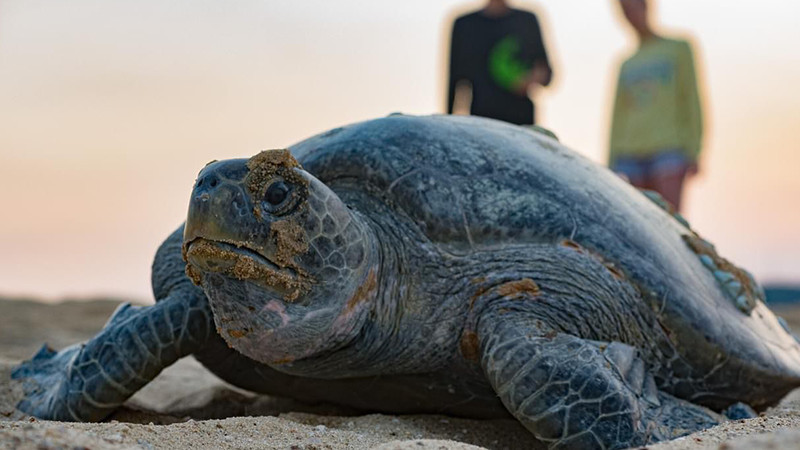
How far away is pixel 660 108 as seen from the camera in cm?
674

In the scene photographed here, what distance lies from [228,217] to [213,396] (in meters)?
1.63

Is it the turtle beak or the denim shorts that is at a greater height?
the turtle beak

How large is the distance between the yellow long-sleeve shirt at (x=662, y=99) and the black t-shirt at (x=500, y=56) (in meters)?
→ 0.87

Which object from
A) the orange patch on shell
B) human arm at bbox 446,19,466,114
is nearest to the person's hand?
human arm at bbox 446,19,466,114

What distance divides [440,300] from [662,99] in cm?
443

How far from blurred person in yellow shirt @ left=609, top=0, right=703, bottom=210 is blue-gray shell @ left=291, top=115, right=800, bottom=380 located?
3.49 meters

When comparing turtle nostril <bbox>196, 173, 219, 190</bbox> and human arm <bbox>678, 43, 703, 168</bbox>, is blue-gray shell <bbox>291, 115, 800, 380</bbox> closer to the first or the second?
turtle nostril <bbox>196, 173, 219, 190</bbox>

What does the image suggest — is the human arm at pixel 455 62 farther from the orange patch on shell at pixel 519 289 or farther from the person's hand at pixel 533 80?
the orange patch on shell at pixel 519 289

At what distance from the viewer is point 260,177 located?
95.1 inches

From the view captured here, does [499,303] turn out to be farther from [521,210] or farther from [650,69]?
[650,69]

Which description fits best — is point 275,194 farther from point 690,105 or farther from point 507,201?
point 690,105

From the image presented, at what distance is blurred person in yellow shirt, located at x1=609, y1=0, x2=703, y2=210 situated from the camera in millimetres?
6660

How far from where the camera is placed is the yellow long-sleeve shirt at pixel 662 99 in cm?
666

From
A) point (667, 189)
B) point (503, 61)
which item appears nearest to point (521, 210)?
point (503, 61)
